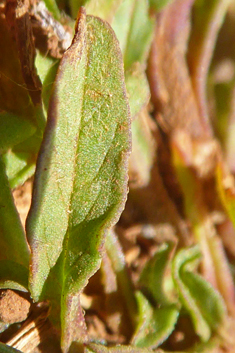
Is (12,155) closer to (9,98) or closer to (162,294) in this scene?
(9,98)

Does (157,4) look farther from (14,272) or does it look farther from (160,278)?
(14,272)

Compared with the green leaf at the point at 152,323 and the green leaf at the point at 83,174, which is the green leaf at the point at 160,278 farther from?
the green leaf at the point at 83,174

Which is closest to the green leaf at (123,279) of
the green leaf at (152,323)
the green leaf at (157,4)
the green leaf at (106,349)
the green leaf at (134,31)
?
the green leaf at (152,323)

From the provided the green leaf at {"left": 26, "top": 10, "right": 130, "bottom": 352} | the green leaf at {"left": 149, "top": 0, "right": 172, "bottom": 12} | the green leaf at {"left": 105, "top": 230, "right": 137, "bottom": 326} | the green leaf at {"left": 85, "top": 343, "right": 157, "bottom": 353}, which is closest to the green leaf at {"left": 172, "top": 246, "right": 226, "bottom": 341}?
the green leaf at {"left": 105, "top": 230, "right": 137, "bottom": 326}

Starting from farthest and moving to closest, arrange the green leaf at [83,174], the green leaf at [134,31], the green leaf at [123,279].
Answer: the green leaf at [134,31]
the green leaf at [123,279]
the green leaf at [83,174]

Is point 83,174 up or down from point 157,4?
Result: down

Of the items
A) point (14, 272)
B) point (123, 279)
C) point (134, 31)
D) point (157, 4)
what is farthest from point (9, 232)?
point (157, 4)
